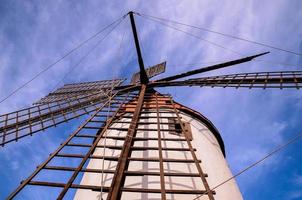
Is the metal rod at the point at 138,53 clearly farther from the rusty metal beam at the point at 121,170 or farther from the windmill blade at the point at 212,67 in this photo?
the rusty metal beam at the point at 121,170

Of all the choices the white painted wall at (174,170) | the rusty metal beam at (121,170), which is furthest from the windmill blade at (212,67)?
the rusty metal beam at (121,170)

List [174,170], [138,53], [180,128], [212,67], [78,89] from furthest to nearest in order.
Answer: [78,89]
[212,67]
[138,53]
[180,128]
[174,170]

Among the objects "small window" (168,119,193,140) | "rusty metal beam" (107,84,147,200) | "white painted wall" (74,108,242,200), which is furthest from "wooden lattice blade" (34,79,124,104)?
"rusty metal beam" (107,84,147,200)

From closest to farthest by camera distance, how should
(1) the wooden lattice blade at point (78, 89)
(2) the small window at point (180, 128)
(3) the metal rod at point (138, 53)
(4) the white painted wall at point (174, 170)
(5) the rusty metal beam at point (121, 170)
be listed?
(5) the rusty metal beam at point (121, 170) < (4) the white painted wall at point (174, 170) < (2) the small window at point (180, 128) < (3) the metal rod at point (138, 53) < (1) the wooden lattice blade at point (78, 89)

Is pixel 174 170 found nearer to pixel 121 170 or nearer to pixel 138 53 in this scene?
pixel 121 170

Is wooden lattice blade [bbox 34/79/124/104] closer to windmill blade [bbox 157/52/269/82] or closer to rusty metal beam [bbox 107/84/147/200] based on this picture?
windmill blade [bbox 157/52/269/82]

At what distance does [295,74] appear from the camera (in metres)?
6.31

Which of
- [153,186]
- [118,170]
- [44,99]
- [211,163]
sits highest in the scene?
[44,99]

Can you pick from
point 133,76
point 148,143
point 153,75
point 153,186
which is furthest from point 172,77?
point 153,186

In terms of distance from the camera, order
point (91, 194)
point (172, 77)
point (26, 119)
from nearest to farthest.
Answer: point (91, 194), point (26, 119), point (172, 77)

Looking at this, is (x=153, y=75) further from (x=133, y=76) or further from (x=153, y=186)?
(x=153, y=186)

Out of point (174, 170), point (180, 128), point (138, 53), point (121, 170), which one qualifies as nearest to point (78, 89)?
point (138, 53)

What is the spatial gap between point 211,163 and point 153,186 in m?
1.80

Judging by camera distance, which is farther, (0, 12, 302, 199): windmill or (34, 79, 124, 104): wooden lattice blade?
(34, 79, 124, 104): wooden lattice blade
